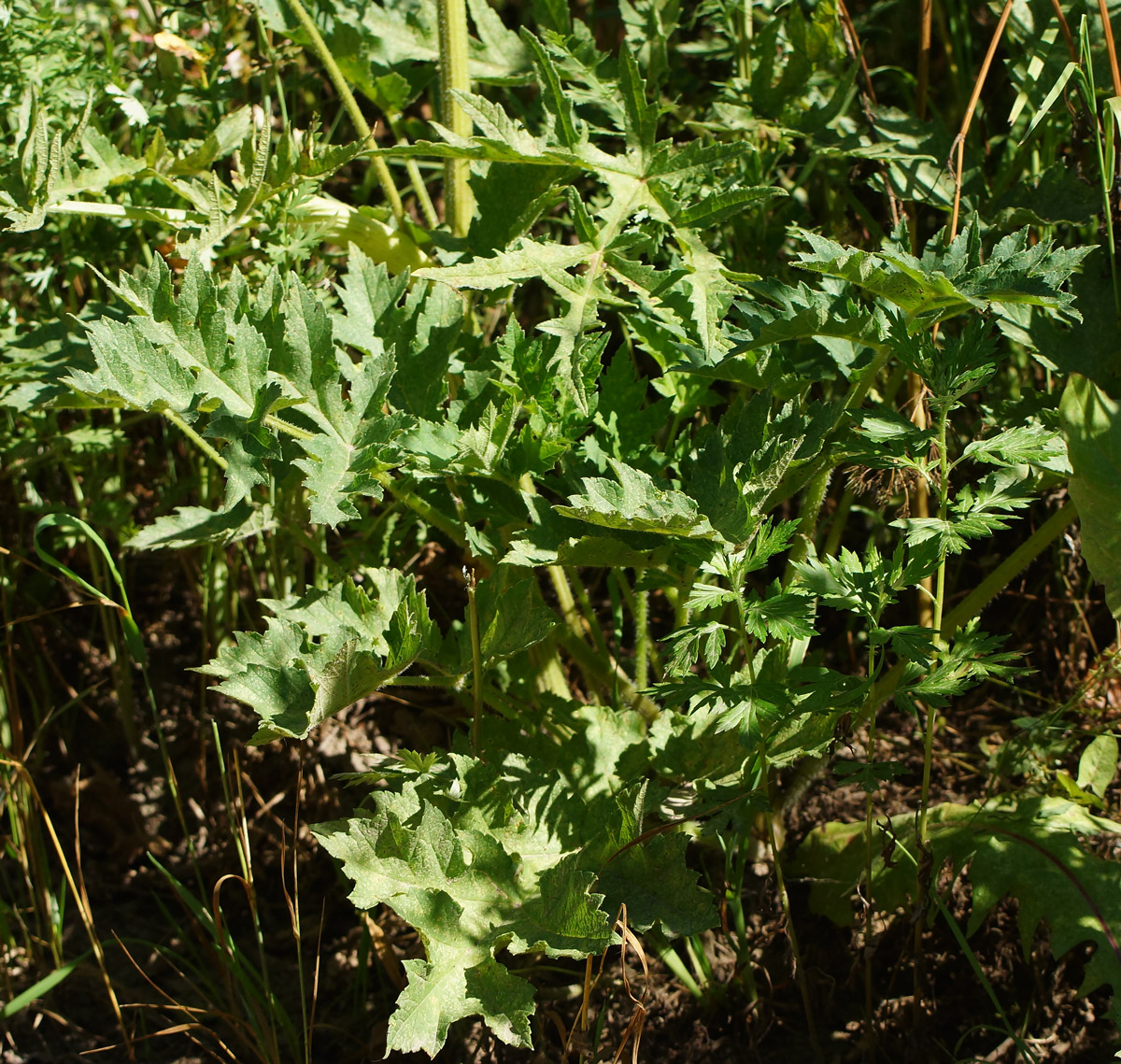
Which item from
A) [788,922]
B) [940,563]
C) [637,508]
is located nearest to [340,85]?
[637,508]

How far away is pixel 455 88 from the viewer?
5.50ft

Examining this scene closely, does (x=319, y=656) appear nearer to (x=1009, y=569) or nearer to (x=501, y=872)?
(x=501, y=872)

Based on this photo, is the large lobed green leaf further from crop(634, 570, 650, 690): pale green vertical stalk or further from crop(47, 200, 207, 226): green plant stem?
crop(47, 200, 207, 226): green plant stem

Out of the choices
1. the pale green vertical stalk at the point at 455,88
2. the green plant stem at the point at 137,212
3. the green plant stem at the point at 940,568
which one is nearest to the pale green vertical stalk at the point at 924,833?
the green plant stem at the point at 940,568

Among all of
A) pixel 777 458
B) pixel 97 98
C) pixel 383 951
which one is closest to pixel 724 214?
pixel 777 458

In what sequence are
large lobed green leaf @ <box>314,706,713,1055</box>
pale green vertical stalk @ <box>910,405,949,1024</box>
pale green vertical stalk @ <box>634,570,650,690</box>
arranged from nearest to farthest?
large lobed green leaf @ <box>314,706,713,1055</box>
pale green vertical stalk @ <box>910,405,949,1024</box>
pale green vertical stalk @ <box>634,570,650,690</box>

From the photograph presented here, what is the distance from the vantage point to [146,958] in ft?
6.20

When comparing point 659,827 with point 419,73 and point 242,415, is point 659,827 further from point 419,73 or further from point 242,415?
point 419,73

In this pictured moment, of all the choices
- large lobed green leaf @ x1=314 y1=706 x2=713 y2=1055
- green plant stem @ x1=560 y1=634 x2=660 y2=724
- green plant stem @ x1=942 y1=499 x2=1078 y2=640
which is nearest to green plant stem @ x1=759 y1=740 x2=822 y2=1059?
large lobed green leaf @ x1=314 y1=706 x2=713 y2=1055

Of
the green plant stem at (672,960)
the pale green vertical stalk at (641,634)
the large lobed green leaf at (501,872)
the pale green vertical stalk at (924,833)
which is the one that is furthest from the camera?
the pale green vertical stalk at (641,634)

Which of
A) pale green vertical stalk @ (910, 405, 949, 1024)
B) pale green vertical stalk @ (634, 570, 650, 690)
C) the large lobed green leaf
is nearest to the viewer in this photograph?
the large lobed green leaf

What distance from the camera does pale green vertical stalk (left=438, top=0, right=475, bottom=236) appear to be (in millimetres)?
1708

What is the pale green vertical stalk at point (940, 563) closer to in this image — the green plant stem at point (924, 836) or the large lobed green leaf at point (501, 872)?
the green plant stem at point (924, 836)

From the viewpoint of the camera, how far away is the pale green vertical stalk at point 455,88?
171cm
